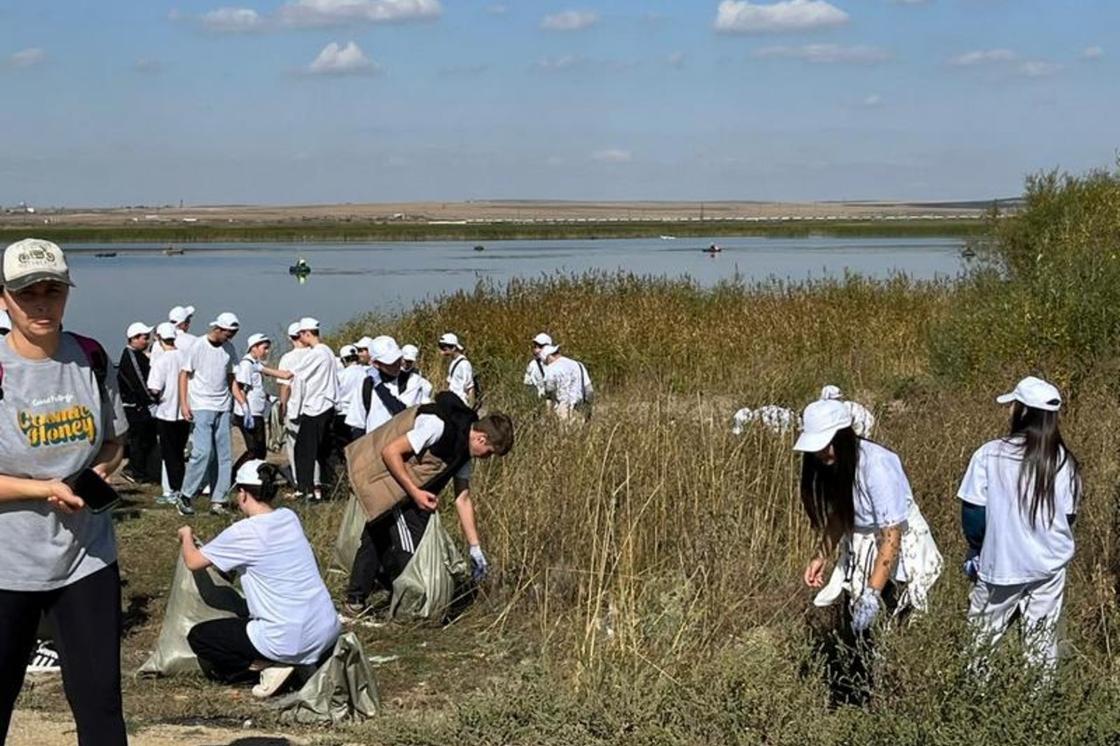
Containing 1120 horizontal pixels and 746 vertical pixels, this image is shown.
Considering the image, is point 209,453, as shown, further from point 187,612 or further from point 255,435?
point 187,612

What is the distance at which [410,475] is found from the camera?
8492 mm

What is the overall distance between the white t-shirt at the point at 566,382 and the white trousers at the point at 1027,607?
795 centimetres

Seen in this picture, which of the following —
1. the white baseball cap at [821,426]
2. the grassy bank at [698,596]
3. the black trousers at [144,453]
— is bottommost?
the black trousers at [144,453]

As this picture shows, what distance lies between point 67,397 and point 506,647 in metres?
4.30

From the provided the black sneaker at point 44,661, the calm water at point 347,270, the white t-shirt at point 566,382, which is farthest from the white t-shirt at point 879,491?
the calm water at point 347,270

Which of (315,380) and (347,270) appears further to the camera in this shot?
(347,270)

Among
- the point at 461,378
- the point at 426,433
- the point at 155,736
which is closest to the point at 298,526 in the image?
the point at 155,736

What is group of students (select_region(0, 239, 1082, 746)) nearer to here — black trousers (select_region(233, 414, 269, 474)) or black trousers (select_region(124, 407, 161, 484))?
black trousers (select_region(233, 414, 269, 474))

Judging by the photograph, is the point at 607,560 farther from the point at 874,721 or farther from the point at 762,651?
the point at 874,721

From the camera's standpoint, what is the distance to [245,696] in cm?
731

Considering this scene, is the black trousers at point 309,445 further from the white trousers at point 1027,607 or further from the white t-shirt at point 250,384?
the white trousers at point 1027,607

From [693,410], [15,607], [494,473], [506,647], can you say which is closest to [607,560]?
[506,647]

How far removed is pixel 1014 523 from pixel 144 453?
10.4m

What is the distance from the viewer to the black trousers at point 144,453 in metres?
14.3
